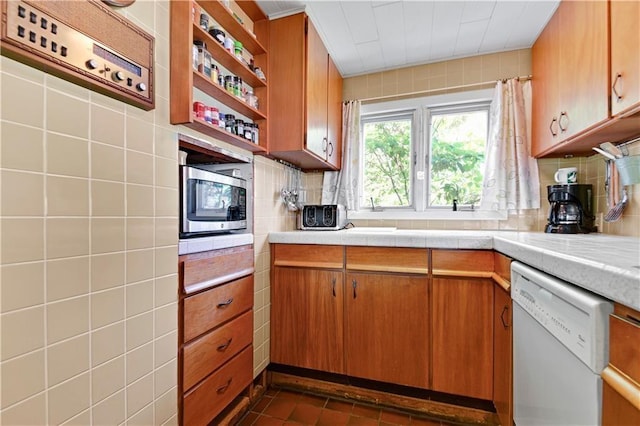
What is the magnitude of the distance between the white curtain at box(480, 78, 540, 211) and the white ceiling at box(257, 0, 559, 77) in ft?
1.10

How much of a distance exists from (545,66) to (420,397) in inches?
83.7

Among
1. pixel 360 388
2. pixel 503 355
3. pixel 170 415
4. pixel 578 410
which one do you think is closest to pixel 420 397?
pixel 360 388

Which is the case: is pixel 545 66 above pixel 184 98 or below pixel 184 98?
above

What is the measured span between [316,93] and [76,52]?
1.34 m

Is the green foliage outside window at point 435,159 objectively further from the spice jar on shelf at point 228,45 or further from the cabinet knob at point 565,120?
the spice jar on shelf at point 228,45

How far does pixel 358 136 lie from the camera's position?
7.95ft

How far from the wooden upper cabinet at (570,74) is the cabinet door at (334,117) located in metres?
1.37

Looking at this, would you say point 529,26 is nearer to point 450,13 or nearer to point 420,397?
point 450,13

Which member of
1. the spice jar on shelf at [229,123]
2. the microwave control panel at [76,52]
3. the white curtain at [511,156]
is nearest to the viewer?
the microwave control panel at [76,52]

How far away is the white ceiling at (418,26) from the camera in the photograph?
1676mm

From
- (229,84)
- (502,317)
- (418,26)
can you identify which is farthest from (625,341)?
(418,26)

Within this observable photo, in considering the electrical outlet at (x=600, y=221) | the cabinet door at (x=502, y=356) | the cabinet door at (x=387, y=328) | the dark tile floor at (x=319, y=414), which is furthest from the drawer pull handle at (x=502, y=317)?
the electrical outlet at (x=600, y=221)

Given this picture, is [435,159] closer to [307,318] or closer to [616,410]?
[307,318]

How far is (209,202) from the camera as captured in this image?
133cm
